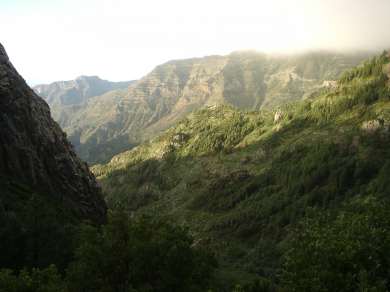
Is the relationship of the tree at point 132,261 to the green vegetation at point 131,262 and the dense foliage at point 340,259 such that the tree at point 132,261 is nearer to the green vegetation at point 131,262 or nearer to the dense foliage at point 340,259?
the green vegetation at point 131,262

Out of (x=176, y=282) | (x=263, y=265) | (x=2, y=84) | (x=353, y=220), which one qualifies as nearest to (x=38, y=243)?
(x=176, y=282)

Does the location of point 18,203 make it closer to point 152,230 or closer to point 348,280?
point 152,230

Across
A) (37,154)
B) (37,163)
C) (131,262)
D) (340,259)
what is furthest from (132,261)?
(37,154)

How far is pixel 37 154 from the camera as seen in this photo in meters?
146

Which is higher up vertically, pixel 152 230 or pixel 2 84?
pixel 2 84

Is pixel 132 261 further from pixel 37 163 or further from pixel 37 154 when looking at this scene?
pixel 37 154

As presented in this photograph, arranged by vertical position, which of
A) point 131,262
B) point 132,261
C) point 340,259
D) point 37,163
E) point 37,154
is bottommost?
point 37,163

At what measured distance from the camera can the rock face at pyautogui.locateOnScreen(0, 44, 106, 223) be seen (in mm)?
136125

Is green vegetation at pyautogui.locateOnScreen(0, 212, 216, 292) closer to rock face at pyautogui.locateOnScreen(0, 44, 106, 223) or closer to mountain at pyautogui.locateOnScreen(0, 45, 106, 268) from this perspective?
mountain at pyautogui.locateOnScreen(0, 45, 106, 268)

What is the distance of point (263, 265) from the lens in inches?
7367

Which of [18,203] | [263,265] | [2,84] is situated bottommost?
[263,265]

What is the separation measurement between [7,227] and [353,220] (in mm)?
54855

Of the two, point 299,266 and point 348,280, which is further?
point 299,266

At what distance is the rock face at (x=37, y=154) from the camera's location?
5359 inches
